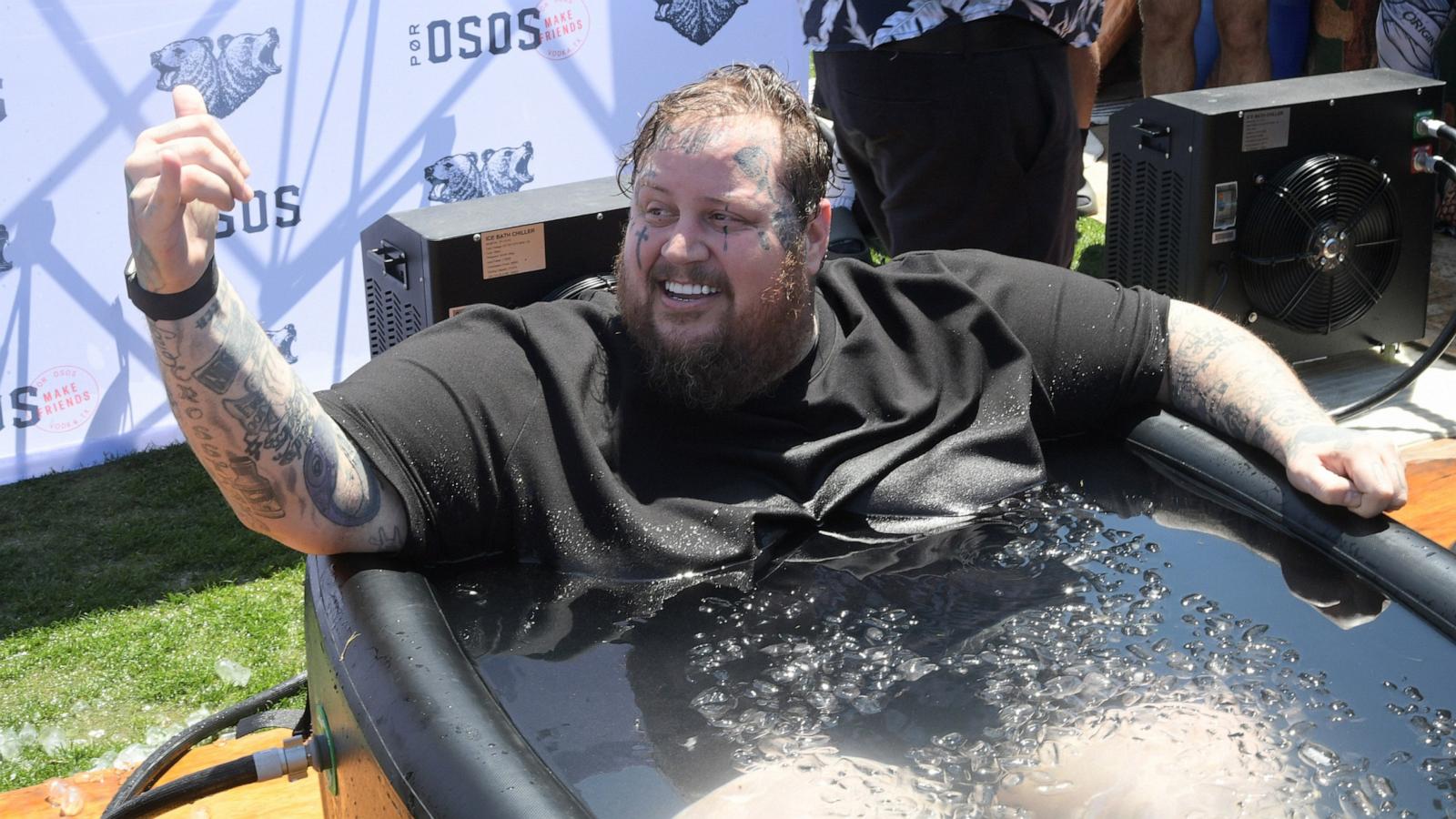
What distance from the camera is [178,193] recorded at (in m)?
1.42

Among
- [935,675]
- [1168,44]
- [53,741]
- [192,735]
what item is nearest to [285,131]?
[53,741]

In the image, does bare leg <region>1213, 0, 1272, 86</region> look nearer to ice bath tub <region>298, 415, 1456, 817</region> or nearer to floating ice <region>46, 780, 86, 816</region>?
ice bath tub <region>298, 415, 1456, 817</region>

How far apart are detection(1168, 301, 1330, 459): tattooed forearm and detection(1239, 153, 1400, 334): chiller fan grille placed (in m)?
1.24

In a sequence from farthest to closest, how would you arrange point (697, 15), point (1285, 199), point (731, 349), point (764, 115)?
point (697, 15)
point (1285, 199)
point (764, 115)
point (731, 349)

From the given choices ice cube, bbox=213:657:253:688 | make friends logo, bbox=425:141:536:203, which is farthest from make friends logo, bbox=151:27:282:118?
ice cube, bbox=213:657:253:688

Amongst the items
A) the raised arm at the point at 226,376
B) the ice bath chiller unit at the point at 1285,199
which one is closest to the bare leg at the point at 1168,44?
the ice bath chiller unit at the point at 1285,199

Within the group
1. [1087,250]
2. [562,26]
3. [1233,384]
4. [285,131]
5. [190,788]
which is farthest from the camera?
[1087,250]

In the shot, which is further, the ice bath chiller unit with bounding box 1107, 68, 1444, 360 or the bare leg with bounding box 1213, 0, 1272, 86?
the bare leg with bounding box 1213, 0, 1272, 86

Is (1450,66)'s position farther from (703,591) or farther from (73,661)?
(73,661)

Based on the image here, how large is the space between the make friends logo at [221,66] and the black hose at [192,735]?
5.40ft

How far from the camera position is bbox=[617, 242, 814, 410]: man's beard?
1966 millimetres

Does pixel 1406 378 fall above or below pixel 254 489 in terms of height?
below

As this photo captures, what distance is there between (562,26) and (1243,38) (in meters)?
2.53

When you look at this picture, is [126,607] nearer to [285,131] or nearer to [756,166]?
[285,131]
